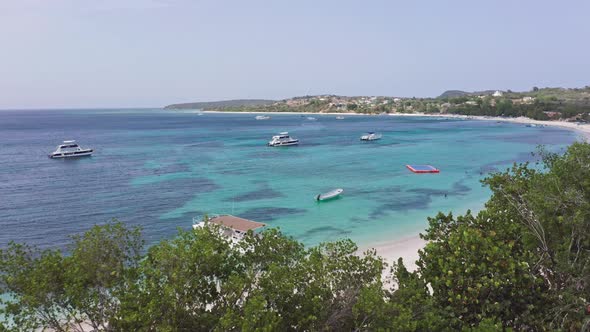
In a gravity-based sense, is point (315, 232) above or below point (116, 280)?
below

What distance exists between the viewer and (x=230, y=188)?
53.7 m

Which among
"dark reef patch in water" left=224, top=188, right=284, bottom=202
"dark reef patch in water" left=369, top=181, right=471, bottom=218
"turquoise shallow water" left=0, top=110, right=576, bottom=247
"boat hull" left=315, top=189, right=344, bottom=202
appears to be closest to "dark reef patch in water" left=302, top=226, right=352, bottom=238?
"turquoise shallow water" left=0, top=110, right=576, bottom=247

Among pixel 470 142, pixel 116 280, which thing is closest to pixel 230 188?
pixel 116 280

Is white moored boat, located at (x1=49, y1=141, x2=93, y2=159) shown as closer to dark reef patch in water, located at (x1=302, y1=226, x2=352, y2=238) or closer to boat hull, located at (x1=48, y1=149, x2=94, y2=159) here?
boat hull, located at (x1=48, y1=149, x2=94, y2=159)

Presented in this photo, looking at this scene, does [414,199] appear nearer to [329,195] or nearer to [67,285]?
[329,195]

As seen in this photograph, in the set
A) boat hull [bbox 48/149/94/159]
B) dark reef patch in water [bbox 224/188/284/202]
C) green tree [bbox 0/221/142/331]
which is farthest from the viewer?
boat hull [bbox 48/149/94/159]

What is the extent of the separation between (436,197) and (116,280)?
43.1m

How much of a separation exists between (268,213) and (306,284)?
95.6 ft

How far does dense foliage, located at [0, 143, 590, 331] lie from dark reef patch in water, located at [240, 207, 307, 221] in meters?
26.1

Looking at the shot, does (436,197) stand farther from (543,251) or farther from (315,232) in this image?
(543,251)

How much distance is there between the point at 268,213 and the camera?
42.4 metres

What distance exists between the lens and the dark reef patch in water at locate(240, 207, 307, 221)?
4093 cm

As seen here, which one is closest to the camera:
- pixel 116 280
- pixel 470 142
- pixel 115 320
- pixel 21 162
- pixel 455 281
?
pixel 115 320

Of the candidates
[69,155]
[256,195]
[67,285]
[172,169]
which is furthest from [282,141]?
[67,285]
